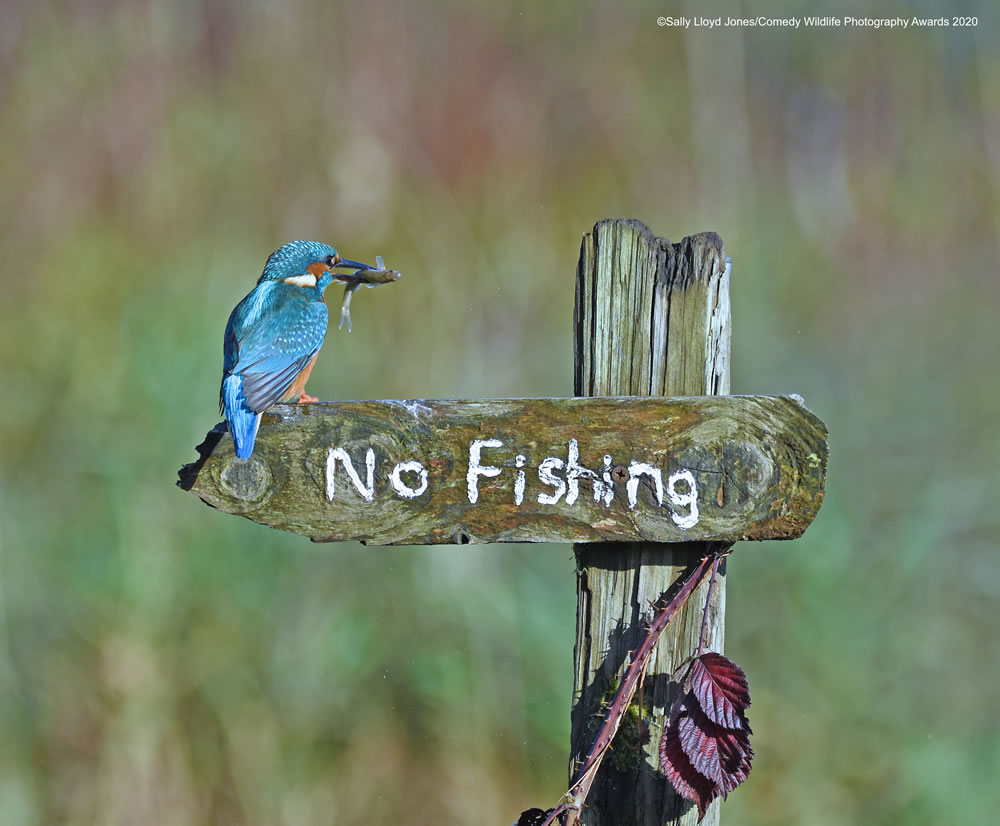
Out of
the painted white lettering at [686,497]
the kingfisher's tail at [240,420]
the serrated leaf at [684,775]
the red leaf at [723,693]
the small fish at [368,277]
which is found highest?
the small fish at [368,277]

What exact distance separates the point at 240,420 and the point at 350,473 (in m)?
0.21

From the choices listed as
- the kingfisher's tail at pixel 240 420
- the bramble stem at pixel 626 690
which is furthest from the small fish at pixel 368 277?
the bramble stem at pixel 626 690

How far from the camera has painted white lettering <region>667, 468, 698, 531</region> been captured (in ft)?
5.08

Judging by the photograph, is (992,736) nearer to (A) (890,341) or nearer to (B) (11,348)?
(A) (890,341)

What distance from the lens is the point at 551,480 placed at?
5.14 ft

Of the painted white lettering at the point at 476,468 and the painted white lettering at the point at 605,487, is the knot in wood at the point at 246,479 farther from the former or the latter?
the painted white lettering at the point at 605,487

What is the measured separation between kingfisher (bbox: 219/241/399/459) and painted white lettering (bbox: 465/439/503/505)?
1.17 feet

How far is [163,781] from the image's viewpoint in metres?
2.76

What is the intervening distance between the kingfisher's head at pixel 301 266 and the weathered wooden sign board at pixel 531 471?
2.17 ft

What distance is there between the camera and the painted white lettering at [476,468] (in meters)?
1.58

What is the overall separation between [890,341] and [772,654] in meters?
1.10

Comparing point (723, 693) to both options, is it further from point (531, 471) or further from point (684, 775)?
point (531, 471)

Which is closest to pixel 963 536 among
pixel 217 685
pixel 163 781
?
pixel 217 685

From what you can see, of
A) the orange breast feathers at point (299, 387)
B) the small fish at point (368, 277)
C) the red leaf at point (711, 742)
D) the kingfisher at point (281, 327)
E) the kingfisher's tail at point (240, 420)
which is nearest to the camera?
the red leaf at point (711, 742)
